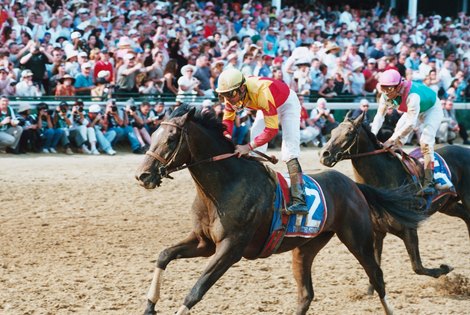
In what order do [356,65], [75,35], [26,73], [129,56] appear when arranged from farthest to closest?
[356,65]
[75,35]
[129,56]
[26,73]

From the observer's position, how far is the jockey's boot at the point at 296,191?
6434 mm

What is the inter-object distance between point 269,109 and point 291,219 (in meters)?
0.85

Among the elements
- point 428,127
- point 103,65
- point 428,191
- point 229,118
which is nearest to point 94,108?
point 103,65

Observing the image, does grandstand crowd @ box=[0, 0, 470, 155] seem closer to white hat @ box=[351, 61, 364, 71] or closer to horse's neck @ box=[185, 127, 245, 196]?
white hat @ box=[351, 61, 364, 71]

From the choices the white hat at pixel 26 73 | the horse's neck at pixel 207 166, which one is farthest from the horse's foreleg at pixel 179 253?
the white hat at pixel 26 73

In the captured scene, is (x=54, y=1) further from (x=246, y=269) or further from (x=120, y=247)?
(x=246, y=269)

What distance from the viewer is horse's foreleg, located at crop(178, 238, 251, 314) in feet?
19.2

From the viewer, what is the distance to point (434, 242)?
995cm

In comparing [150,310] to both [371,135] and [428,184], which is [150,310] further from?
[428,184]

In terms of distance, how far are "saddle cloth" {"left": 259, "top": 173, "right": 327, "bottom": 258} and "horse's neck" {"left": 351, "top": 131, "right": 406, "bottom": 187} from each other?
5.39ft

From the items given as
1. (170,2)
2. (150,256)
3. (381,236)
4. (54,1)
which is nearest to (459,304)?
(381,236)

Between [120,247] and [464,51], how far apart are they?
1661 centimetres

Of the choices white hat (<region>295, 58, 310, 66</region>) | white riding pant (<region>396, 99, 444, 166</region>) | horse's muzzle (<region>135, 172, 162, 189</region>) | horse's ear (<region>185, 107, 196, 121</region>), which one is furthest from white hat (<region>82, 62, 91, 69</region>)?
horse's muzzle (<region>135, 172, 162, 189</region>)

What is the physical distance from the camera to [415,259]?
788 centimetres
